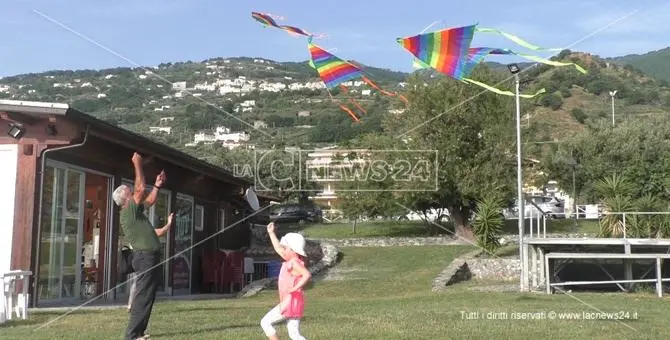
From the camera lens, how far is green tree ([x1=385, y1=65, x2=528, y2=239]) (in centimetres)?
3056

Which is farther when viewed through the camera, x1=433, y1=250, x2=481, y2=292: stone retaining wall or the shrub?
the shrub

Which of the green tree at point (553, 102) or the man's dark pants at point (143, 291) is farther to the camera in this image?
the green tree at point (553, 102)

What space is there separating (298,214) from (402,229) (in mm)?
11811

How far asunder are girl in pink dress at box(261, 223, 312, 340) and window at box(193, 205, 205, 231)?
51.3ft

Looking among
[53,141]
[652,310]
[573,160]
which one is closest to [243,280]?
[53,141]

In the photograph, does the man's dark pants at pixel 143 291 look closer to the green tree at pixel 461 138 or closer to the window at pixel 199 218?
the window at pixel 199 218

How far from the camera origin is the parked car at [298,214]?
47122 millimetres

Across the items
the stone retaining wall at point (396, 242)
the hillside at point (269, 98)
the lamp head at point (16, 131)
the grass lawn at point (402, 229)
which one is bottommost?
the stone retaining wall at point (396, 242)

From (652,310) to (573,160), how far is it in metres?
37.1

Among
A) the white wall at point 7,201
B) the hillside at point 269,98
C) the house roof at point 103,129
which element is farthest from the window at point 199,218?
the white wall at point 7,201

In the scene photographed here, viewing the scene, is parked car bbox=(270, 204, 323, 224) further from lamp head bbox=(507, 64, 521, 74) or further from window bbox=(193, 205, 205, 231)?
lamp head bbox=(507, 64, 521, 74)

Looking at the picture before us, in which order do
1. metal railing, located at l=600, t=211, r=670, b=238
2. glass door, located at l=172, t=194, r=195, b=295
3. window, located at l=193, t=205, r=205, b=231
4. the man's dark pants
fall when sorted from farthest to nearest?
1. window, located at l=193, t=205, r=205, b=231
2. metal railing, located at l=600, t=211, r=670, b=238
3. glass door, located at l=172, t=194, r=195, b=295
4. the man's dark pants

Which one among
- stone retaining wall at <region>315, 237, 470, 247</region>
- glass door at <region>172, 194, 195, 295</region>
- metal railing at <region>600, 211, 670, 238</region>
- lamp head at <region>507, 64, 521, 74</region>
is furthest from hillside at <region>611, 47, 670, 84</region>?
glass door at <region>172, 194, 195, 295</region>

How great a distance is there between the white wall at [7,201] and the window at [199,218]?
934 centimetres
